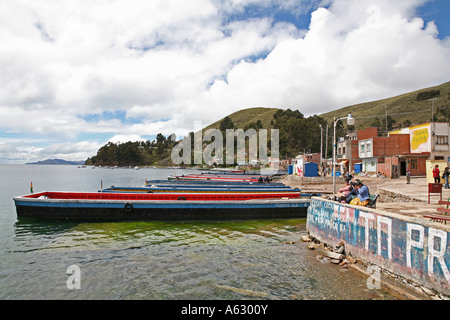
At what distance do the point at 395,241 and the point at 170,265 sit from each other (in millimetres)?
8075

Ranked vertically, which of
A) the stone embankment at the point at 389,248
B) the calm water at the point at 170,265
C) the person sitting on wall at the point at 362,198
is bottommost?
the calm water at the point at 170,265

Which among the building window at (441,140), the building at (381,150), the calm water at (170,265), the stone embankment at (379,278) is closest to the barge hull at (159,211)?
the calm water at (170,265)

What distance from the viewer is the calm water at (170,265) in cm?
852

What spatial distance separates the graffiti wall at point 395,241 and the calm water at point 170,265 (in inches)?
41.7

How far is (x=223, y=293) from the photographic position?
27.7 ft

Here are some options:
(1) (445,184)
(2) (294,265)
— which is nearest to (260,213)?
(2) (294,265)

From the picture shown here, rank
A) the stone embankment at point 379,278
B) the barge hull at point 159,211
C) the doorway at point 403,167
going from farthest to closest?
the doorway at point 403,167 → the barge hull at point 159,211 → the stone embankment at point 379,278

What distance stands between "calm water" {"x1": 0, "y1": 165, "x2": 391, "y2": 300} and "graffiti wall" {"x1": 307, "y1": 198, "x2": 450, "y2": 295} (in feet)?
3.48

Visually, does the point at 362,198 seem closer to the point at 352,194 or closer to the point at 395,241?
the point at 352,194

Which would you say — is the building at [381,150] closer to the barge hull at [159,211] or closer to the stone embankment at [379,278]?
the barge hull at [159,211]
